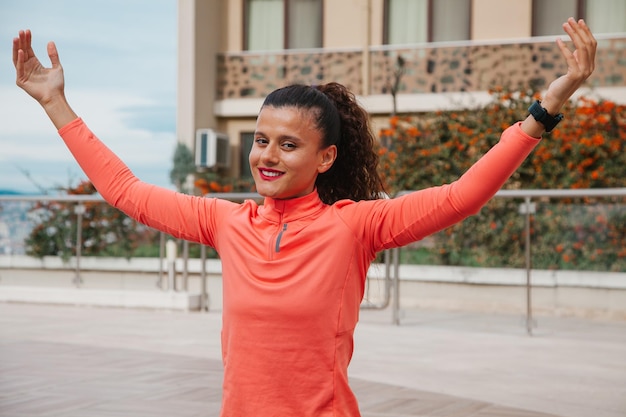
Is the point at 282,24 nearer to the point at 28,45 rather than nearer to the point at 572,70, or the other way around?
the point at 28,45

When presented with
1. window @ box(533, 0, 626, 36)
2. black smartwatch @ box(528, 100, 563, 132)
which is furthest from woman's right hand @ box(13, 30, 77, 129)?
window @ box(533, 0, 626, 36)

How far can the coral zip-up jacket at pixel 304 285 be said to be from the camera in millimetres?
2621

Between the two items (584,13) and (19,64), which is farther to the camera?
(584,13)

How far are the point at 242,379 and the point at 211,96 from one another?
16.2 m

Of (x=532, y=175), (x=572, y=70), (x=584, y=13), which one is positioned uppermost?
(x=584, y=13)

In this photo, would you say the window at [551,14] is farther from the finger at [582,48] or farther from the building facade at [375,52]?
the finger at [582,48]

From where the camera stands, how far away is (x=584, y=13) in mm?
17125

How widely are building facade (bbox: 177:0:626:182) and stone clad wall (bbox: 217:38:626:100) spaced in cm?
2

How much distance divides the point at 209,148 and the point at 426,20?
4238 millimetres

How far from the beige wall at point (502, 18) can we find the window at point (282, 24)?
9.27 feet

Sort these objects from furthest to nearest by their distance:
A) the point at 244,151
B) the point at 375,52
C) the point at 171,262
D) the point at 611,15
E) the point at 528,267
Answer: the point at 244,151 → the point at 375,52 → the point at 611,15 → the point at 171,262 → the point at 528,267

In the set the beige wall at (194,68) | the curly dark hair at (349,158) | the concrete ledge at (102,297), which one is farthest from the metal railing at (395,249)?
the curly dark hair at (349,158)

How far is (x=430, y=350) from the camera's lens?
333 inches

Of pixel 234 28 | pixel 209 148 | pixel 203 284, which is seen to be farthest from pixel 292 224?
pixel 234 28
